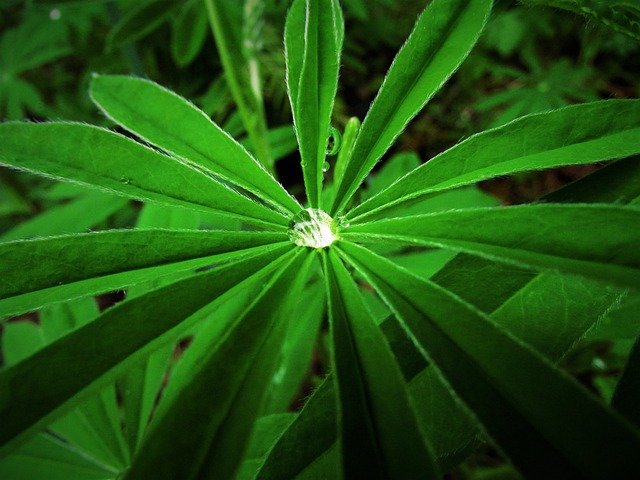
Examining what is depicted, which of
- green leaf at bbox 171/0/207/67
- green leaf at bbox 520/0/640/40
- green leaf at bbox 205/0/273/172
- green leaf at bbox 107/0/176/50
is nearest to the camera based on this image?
green leaf at bbox 520/0/640/40

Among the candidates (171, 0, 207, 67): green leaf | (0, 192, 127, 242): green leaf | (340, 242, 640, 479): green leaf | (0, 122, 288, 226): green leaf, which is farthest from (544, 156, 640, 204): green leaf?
(0, 192, 127, 242): green leaf

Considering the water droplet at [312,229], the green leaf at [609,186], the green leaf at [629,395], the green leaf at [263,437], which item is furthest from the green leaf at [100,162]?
the green leaf at [629,395]

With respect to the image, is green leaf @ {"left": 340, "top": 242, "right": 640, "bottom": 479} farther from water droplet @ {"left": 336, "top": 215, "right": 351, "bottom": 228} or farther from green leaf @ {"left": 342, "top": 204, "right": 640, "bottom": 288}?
water droplet @ {"left": 336, "top": 215, "right": 351, "bottom": 228}

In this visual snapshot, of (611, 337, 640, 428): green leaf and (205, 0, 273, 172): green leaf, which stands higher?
(205, 0, 273, 172): green leaf

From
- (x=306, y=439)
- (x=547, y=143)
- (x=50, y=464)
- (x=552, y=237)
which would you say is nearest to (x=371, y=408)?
(x=306, y=439)

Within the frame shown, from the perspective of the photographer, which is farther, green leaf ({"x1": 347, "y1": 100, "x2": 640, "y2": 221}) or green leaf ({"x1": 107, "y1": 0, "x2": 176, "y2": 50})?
green leaf ({"x1": 107, "y1": 0, "x2": 176, "y2": 50})

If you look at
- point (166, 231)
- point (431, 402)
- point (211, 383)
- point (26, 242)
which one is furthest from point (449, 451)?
point (26, 242)
